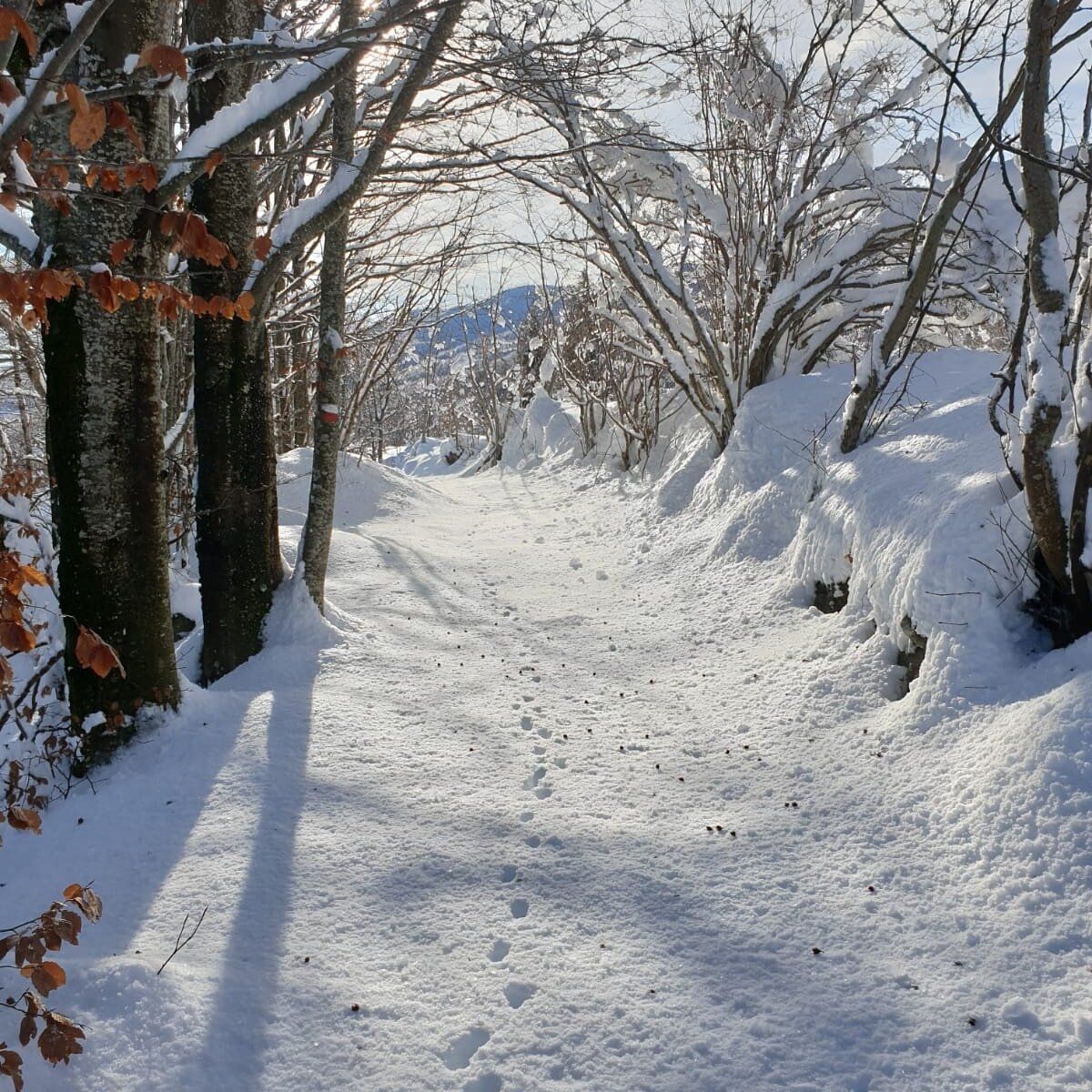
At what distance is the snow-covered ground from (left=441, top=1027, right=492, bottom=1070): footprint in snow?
0.01 m

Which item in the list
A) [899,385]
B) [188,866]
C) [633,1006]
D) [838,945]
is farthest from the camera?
[899,385]

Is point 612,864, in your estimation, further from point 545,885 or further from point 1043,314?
point 1043,314

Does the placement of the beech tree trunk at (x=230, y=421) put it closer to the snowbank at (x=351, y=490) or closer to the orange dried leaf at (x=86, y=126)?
the orange dried leaf at (x=86, y=126)

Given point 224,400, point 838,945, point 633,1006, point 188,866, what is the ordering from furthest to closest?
point 224,400 → point 188,866 → point 838,945 → point 633,1006

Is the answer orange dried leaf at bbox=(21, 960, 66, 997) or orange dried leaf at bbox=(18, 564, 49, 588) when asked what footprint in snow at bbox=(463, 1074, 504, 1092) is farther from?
orange dried leaf at bbox=(18, 564, 49, 588)

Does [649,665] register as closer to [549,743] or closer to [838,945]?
[549,743]

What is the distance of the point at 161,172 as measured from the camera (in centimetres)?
299

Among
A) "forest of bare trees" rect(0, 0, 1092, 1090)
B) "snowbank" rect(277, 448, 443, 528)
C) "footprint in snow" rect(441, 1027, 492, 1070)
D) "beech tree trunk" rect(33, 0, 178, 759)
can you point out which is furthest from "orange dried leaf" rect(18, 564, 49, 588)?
"snowbank" rect(277, 448, 443, 528)

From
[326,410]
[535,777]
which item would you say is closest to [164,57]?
[535,777]

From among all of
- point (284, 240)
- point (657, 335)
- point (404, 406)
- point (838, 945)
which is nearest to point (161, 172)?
point (284, 240)

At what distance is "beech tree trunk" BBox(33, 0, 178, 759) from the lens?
3.22 meters

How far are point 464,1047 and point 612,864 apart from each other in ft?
2.97

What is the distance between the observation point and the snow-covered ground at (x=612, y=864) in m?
2.07

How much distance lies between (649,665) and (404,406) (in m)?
49.2
